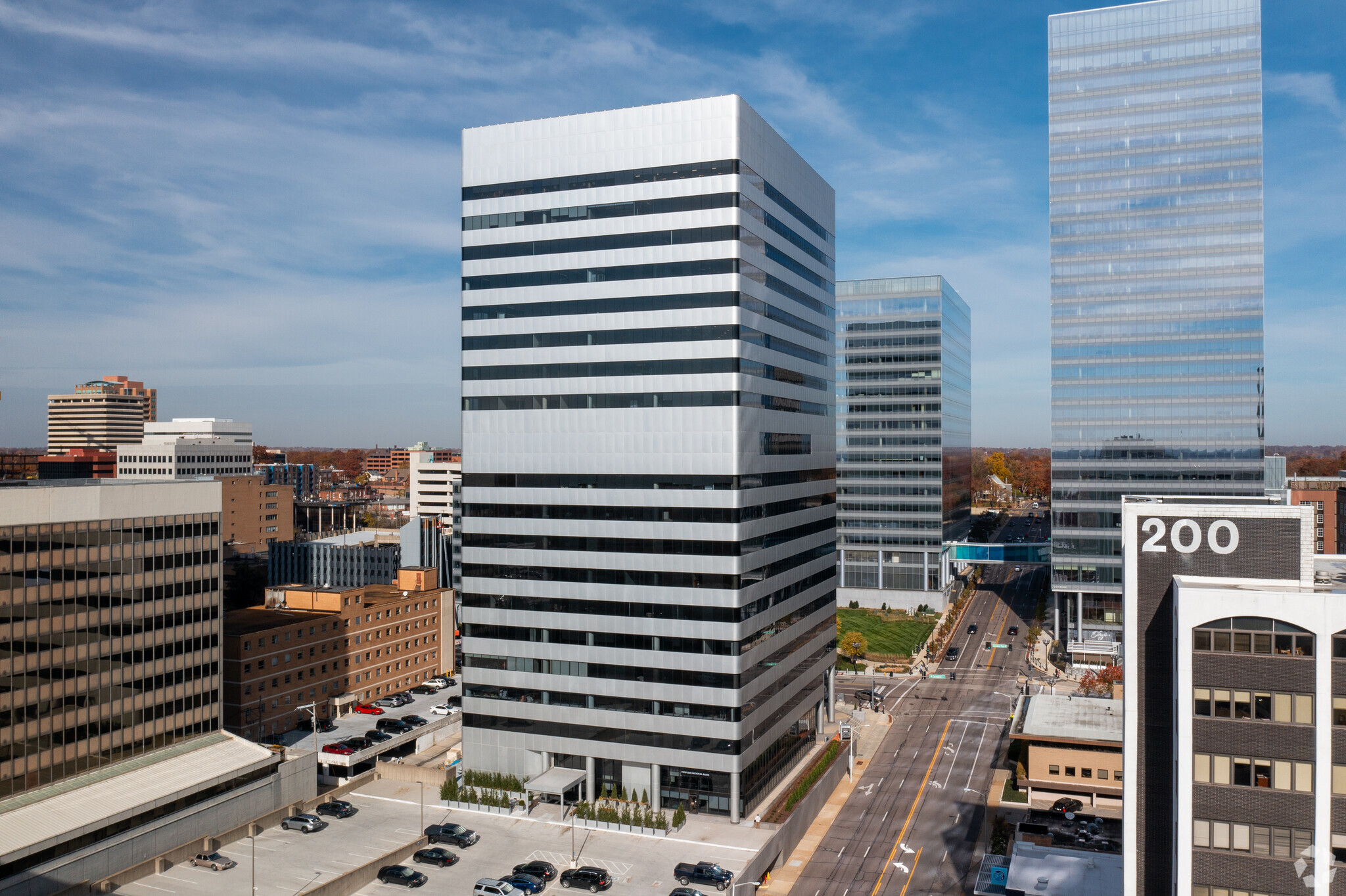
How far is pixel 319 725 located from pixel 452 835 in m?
38.0

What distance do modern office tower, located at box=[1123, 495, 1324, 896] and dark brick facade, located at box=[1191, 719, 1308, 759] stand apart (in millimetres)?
52

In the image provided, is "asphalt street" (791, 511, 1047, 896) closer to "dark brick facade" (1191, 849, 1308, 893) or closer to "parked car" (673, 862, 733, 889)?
"parked car" (673, 862, 733, 889)

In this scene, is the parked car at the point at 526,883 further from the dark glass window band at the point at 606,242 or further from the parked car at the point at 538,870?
the dark glass window band at the point at 606,242

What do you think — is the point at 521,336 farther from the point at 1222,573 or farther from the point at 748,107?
the point at 1222,573

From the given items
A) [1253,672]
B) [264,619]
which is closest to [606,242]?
[1253,672]

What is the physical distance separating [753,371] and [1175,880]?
48.1 metres

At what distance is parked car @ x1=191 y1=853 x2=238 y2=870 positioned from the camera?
6925cm

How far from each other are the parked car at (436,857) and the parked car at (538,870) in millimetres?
5387

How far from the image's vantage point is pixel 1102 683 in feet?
380

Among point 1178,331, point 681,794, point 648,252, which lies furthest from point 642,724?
point 1178,331

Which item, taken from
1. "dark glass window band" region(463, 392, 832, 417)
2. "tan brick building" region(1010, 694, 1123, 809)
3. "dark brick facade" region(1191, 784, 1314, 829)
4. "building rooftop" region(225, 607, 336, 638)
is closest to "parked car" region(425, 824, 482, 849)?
"dark glass window band" region(463, 392, 832, 417)

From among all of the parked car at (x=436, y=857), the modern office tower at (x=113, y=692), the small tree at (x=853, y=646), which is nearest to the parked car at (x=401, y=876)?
the parked car at (x=436, y=857)

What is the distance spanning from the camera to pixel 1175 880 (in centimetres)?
4091

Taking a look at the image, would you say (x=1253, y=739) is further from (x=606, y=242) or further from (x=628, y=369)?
(x=606, y=242)
